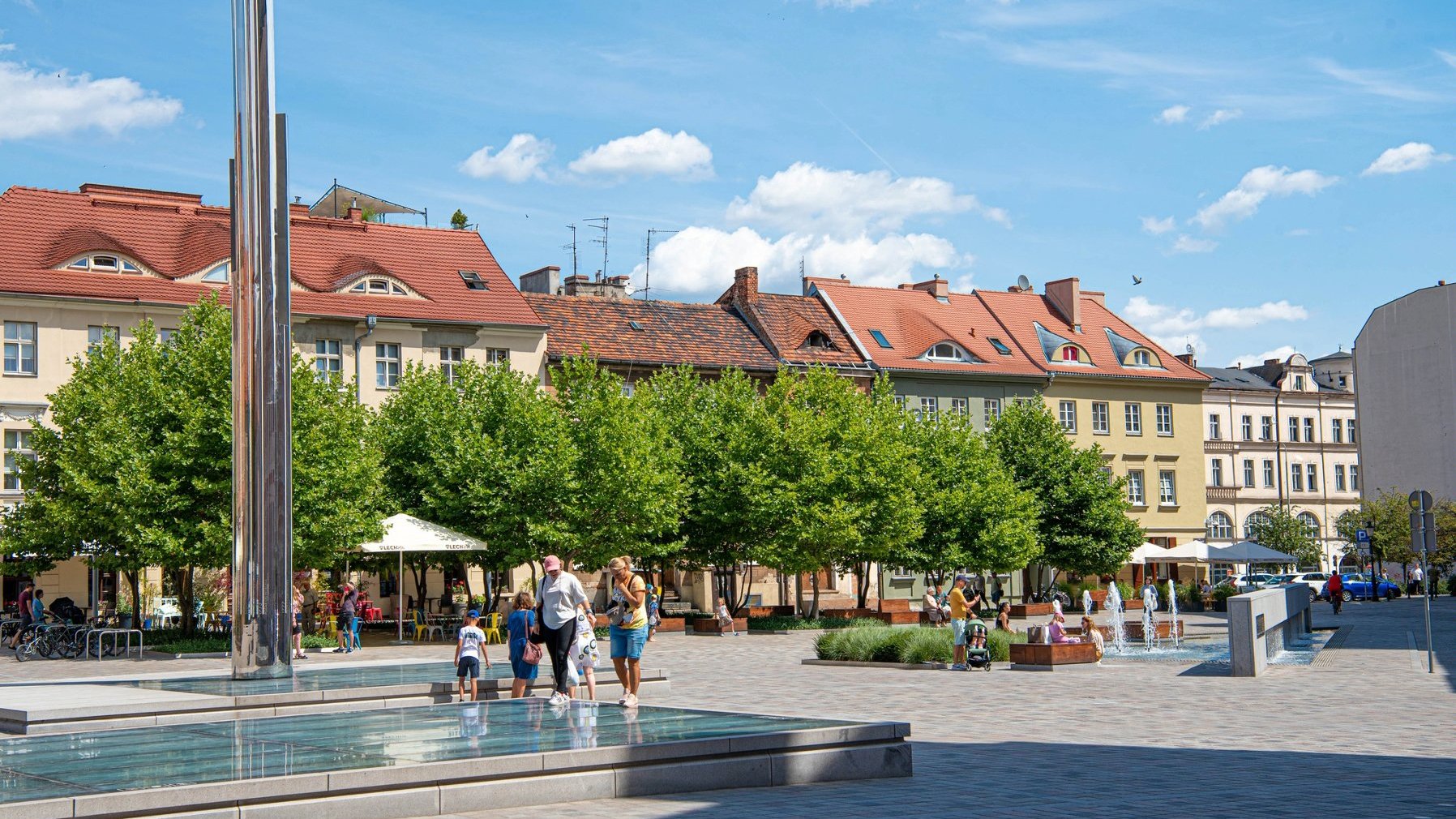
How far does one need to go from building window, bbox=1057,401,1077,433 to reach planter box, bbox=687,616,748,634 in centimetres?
3041

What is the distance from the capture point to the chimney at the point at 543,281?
63438 millimetres

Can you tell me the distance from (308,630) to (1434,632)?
1072 inches

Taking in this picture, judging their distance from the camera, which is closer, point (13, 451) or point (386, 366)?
point (13, 451)

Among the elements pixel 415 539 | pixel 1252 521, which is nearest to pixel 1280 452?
pixel 1252 521

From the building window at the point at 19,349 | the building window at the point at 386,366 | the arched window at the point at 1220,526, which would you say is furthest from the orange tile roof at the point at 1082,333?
the building window at the point at 19,349

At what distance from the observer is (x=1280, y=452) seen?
8769cm

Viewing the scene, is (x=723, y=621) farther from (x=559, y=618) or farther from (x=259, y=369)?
(x=259, y=369)

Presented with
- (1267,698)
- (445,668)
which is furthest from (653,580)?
(1267,698)

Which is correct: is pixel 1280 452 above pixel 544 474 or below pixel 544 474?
above

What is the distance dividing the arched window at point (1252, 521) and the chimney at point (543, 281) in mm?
40820

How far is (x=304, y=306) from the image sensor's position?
167ft

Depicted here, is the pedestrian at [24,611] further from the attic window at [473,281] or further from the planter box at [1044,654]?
the planter box at [1044,654]

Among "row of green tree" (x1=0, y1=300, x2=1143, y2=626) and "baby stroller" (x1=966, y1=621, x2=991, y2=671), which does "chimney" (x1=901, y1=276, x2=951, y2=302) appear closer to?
"row of green tree" (x1=0, y1=300, x2=1143, y2=626)

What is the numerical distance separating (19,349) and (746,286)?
28.8m
